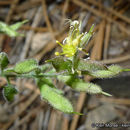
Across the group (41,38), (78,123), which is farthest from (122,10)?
(78,123)

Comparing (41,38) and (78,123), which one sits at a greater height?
(41,38)

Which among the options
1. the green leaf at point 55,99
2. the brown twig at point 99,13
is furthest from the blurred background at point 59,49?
the green leaf at point 55,99

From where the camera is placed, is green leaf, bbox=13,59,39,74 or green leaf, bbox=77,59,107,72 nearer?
green leaf, bbox=77,59,107,72

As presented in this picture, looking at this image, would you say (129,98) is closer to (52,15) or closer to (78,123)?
(78,123)

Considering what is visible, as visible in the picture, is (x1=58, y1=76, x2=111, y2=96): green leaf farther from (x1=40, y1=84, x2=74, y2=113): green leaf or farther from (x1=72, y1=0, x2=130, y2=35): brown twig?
(x1=72, y1=0, x2=130, y2=35): brown twig

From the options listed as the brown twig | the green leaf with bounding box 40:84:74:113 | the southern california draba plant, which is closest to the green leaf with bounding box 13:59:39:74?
the southern california draba plant

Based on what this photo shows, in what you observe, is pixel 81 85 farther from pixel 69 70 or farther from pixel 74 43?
pixel 74 43

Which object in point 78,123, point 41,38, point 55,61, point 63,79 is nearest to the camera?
point 55,61
